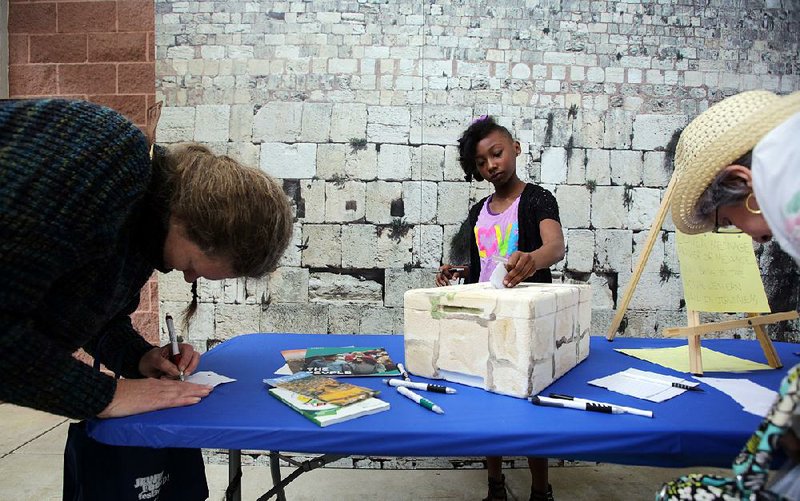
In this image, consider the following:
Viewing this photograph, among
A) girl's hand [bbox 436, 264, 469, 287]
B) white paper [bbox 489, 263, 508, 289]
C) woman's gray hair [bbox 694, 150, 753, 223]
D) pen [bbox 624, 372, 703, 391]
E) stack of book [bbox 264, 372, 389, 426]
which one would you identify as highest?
woman's gray hair [bbox 694, 150, 753, 223]

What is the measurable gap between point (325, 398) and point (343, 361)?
1.37 ft

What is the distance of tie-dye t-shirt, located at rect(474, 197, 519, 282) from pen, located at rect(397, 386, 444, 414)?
1.13 m

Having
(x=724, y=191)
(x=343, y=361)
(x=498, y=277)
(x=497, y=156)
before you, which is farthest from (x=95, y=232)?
(x=497, y=156)

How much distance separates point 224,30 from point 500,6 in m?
2.07

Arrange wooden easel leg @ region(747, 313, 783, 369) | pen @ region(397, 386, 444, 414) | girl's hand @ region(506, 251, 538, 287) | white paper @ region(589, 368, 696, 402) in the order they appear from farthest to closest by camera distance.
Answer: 1. wooden easel leg @ region(747, 313, 783, 369)
2. girl's hand @ region(506, 251, 538, 287)
3. white paper @ region(589, 368, 696, 402)
4. pen @ region(397, 386, 444, 414)

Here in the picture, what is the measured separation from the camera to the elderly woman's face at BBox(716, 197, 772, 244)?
1.13 metres

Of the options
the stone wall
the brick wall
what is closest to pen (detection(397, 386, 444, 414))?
the stone wall

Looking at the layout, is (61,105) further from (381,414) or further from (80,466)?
(381,414)

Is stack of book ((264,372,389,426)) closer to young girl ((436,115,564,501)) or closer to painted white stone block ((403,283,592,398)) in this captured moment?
painted white stone block ((403,283,592,398))

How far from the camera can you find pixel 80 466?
1.19 meters

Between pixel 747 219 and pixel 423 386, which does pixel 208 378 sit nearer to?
pixel 423 386

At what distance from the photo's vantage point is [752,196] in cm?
111

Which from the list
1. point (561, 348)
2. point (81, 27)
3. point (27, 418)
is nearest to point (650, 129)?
point (561, 348)

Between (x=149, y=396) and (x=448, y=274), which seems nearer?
(x=149, y=396)
